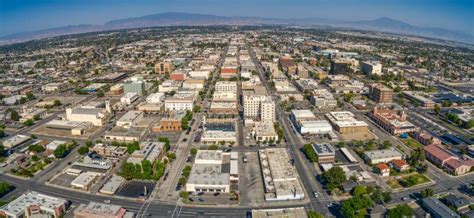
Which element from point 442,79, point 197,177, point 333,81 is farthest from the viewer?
point 442,79

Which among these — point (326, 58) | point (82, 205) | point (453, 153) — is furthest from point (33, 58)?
A: point (453, 153)

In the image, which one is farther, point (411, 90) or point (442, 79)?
point (442, 79)

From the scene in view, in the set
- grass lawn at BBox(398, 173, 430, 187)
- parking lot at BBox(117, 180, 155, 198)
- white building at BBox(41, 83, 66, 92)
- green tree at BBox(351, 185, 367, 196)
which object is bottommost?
parking lot at BBox(117, 180, 155, 198)

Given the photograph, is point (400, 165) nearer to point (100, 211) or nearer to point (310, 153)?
point (310, 153)

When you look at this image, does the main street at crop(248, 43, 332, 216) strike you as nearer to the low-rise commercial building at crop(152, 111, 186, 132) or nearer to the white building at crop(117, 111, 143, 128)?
the low-rise commercial building at crop(152, 111, 186, 132)

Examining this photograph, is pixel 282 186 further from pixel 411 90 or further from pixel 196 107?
pixel 411 90

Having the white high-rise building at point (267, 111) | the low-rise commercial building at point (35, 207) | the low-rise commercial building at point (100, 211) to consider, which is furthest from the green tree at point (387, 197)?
the low-rise commercial building at point (35, 207)

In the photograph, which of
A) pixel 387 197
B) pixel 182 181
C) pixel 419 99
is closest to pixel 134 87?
pixel 182 181

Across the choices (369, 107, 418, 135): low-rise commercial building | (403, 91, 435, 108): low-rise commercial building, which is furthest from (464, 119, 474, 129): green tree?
(403, 91, 435, 108): low-rise commercial building
